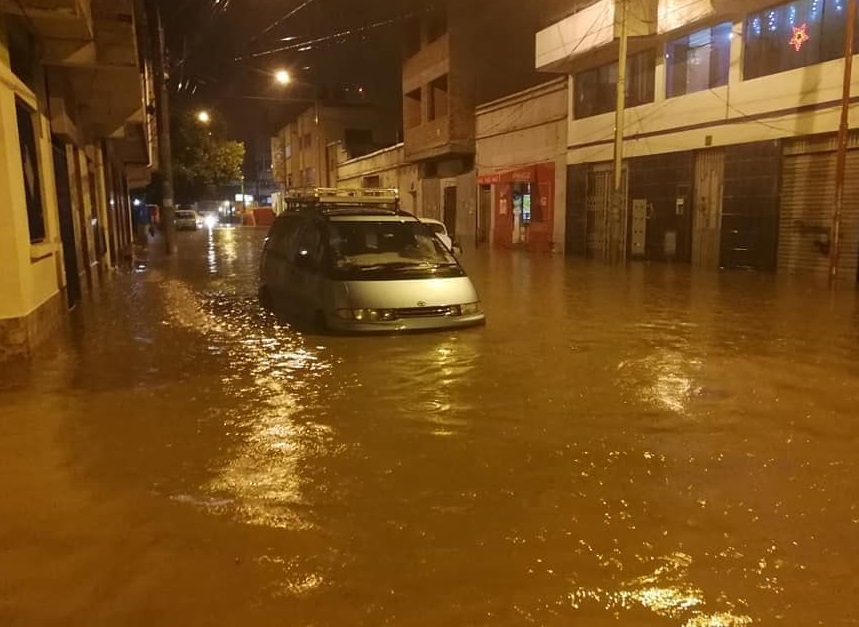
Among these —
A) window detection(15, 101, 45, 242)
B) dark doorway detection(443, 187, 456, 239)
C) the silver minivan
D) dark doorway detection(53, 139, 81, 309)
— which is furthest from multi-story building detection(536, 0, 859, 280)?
window detection(15, 101, 45, 242)

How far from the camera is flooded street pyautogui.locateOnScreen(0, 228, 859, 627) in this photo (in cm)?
321

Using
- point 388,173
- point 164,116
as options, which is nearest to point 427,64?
point 388,173

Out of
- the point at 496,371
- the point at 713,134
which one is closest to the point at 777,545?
the point at 496,371

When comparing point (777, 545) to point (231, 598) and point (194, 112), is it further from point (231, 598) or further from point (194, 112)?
point (194, 112)

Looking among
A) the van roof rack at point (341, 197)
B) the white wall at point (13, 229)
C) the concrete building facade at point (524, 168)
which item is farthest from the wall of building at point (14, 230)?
the concrete building facade at point (524, 168)

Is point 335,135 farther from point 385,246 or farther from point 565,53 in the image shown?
point 385,246

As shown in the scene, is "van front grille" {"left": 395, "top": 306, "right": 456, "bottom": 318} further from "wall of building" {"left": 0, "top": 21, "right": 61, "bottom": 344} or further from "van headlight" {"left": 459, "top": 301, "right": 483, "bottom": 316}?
"wall of building" {"left": 0, "top": 21, "right": 61, "bottom": 344}

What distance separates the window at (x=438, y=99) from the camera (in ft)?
109

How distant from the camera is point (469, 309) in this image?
9711 mm

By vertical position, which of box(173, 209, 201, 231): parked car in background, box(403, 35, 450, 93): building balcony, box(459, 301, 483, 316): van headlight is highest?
box(403, 35, 450, 93): building balcony

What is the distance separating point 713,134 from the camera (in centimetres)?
1894

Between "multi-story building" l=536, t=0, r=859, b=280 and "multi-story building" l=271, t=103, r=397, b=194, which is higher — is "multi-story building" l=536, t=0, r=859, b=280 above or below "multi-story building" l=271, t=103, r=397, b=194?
below

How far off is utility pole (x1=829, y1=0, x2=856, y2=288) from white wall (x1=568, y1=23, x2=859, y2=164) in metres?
0.80

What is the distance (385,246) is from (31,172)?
4.50 meters
